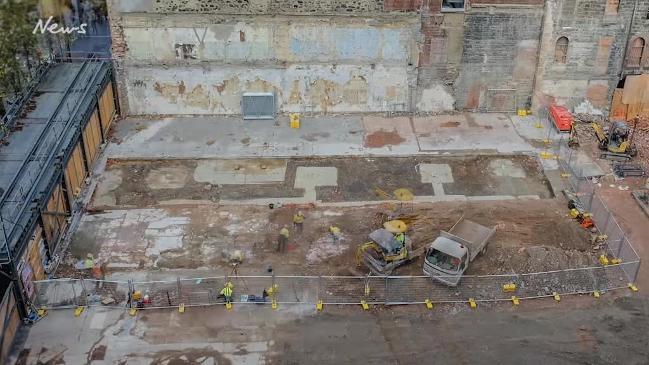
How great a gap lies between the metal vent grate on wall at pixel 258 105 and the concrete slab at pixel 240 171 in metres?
4.46

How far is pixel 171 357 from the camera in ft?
71.9

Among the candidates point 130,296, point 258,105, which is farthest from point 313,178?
point 130,296

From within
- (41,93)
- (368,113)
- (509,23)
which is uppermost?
(509,23)

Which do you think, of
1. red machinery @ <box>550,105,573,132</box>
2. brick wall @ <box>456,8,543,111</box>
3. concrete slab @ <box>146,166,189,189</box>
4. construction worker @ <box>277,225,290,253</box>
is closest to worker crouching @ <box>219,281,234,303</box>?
construction worker @ <box>277,225,290,253</box>

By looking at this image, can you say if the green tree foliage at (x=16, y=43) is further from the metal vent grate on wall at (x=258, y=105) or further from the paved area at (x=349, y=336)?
the paved area at (x=349, y=336)

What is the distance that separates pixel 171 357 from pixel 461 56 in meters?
22.6

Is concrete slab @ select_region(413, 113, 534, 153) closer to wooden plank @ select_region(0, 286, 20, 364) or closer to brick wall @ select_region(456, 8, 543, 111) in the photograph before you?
brick wall @ select_region(456, 8, 543, 111)

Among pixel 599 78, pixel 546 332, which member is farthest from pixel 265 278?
pixel 599 78

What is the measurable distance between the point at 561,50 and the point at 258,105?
16.4 metres

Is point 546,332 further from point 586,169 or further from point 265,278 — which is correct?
point 586,169

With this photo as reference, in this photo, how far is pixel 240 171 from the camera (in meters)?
32.3

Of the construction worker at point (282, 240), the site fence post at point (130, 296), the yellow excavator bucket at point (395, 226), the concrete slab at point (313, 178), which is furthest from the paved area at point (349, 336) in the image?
the concrete slab at point (313, 178)

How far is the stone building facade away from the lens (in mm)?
35156

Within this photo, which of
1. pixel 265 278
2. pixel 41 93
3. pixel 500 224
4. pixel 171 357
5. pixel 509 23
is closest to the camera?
pixel 171 357
